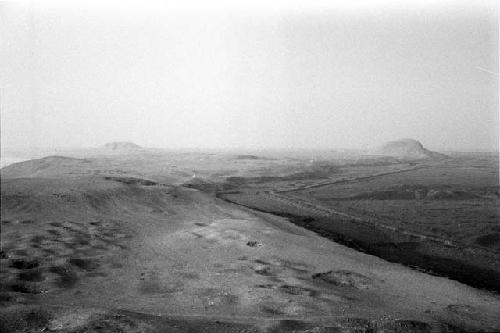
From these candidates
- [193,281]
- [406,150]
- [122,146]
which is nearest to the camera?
[193,281]

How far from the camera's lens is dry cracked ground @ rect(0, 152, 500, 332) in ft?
24.9

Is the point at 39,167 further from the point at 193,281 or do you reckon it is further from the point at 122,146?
the point at 122,146

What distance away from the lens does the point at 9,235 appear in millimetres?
13422

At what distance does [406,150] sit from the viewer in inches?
5433

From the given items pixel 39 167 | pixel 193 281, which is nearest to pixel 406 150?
pixel 39 167

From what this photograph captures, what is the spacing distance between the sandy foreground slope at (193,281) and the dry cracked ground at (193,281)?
0.04 m

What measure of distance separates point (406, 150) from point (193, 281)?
142974 mm

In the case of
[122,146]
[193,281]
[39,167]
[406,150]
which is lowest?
[193,281]

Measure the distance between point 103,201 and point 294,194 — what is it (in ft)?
77.0

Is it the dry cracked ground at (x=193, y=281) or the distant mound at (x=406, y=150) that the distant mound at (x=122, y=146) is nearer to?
the distant mound at (x=406, y=150)

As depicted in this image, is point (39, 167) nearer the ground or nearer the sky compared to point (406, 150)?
nearer the ground

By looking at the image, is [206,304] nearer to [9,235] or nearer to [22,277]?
[22,277]

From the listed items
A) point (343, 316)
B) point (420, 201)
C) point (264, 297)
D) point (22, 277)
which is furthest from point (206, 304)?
point (420, 201)

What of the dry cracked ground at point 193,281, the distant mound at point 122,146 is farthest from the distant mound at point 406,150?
the dry cracked ground at point 193,281
